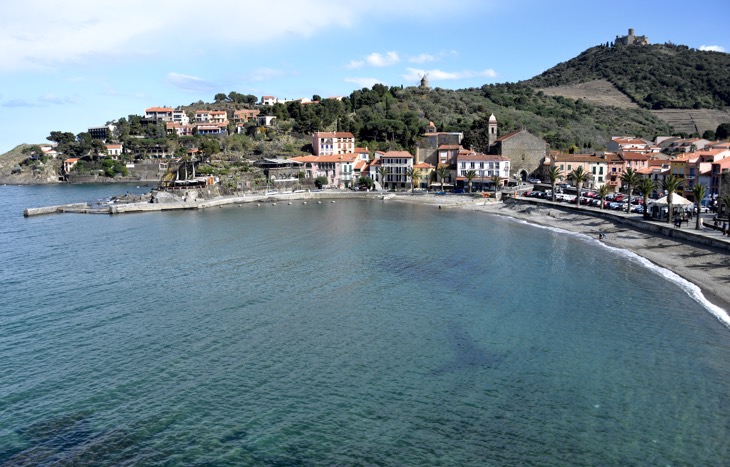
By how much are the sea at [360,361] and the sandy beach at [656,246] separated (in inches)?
50.0

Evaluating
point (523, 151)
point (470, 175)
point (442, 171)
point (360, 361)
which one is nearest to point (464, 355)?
point (360, 361)

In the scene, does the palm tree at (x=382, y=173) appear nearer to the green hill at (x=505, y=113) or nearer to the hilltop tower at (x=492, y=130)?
the green hill at (x=505, y=113)

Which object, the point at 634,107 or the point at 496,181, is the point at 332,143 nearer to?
the point at 496,181

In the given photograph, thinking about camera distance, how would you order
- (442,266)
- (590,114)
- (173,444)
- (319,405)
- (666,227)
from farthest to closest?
(590,114) → (666,227) → (442,266) → (319,405) → (173,444)

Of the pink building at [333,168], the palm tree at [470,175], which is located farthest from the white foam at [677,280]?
the pink building at [333,168]

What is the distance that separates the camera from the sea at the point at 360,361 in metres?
15.6

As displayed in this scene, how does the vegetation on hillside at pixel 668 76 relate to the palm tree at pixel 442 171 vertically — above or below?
above

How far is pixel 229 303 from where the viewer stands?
29016 mm

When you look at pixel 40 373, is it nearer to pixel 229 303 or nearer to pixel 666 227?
pixel 229 303

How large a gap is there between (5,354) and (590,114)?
14983 centimetres

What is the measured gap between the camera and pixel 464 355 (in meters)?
21.7

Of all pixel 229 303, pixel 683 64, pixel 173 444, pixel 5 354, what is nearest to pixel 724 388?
pixel 173 444

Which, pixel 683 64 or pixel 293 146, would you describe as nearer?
pixel 293 146

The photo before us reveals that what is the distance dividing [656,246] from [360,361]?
30.4 m
